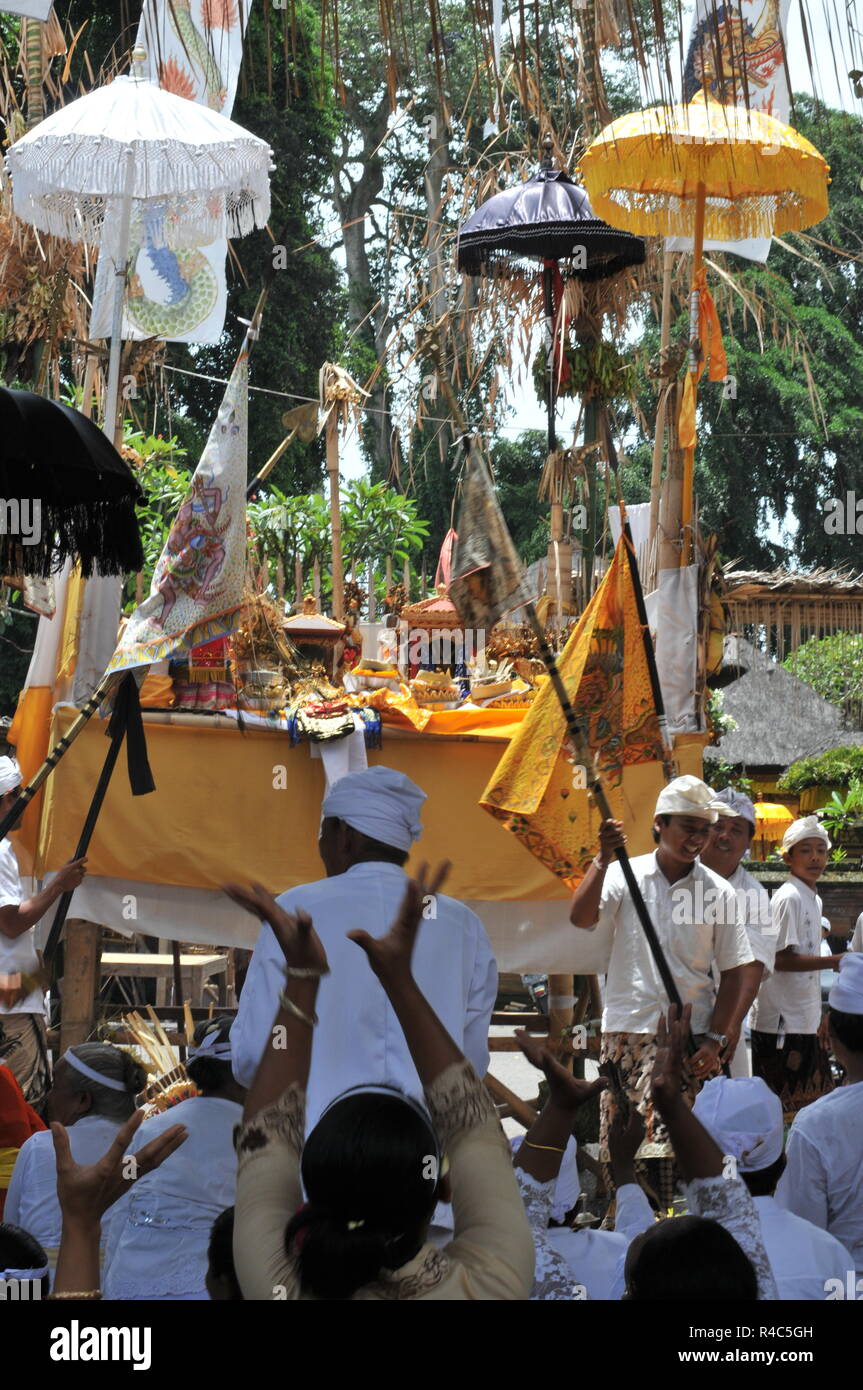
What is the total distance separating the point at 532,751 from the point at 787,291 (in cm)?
2075

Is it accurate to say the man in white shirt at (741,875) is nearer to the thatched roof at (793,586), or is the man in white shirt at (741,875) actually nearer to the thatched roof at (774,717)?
the thatched roof at (793,586)

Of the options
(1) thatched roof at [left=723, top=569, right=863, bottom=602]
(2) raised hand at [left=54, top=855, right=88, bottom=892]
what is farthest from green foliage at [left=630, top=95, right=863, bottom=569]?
(2) raised hand at [left=54, top=855, right=88, bottom=892]

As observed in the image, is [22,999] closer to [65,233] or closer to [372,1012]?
[372,1012]

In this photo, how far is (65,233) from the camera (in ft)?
22.7

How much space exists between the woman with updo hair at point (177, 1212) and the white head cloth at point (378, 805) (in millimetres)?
708

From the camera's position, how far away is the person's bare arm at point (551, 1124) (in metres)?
3.27

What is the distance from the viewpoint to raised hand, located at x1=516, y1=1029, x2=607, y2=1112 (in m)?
3.22

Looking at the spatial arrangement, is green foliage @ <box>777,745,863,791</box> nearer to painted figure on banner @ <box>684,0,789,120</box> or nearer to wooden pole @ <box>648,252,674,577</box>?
wooden pole @ <box>648,252,674,577</box>

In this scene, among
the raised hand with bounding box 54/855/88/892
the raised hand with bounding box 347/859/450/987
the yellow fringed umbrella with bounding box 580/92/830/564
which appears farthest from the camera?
the yellow fringed umbrella with bounding box 580/92/830/564

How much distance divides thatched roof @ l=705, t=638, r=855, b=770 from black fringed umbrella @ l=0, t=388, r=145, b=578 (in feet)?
42.9

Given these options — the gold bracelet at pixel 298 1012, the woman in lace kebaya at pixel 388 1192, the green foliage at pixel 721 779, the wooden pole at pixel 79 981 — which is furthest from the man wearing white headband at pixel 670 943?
the green foliage at pixel 721 779

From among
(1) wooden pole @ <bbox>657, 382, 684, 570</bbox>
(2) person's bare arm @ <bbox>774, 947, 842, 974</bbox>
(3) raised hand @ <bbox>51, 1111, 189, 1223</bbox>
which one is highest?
(1) wooden pole @ <bbox>657, 382, 684, 570</bbox>

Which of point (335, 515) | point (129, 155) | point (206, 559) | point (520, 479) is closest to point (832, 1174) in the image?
point (206, 559)
